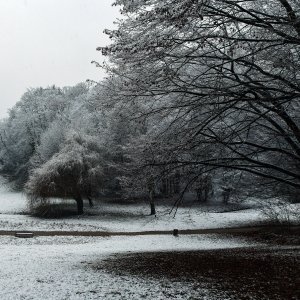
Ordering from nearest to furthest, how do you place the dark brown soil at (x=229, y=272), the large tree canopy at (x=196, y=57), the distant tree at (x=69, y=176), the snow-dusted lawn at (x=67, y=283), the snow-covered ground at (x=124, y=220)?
1. the large tree canopy at (x=196, y=57)
2. the snow-dusted lawn at (x=67, y=283)
3. the dark brown soil at (x=229, y=272)
4. the snow-covered ground at (x=124, y=220)
5. the distant tree at (x=69, y=176)

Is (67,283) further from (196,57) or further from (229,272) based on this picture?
(196,57)

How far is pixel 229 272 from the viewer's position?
9.33 meters

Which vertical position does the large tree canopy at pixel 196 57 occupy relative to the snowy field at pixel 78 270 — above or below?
above

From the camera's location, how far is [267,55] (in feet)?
26.0

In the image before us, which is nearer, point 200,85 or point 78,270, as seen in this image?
point 200,85

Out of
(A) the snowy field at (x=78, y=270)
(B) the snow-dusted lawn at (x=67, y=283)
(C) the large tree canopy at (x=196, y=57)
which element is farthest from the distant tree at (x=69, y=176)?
(C) the large tree canopy at (x=196, y=57)

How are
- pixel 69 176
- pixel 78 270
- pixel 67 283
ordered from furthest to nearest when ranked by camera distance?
pixel 69 176 < pixel 78 270 < pixel 67 283

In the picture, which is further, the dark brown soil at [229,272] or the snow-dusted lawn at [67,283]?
the dark brown soil at [229,272]

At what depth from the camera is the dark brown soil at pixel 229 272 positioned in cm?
739

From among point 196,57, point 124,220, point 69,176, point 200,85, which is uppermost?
point 196,57

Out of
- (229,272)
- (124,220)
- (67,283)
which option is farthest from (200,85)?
(124,220)

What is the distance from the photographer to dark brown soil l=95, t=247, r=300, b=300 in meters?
7.39

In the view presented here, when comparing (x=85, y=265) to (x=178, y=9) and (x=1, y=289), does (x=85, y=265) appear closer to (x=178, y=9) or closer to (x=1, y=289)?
(x=1, y=289)

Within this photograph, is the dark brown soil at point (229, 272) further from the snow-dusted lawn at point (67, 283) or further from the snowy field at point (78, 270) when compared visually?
the snow-dusted lawn at point (67, 283)
